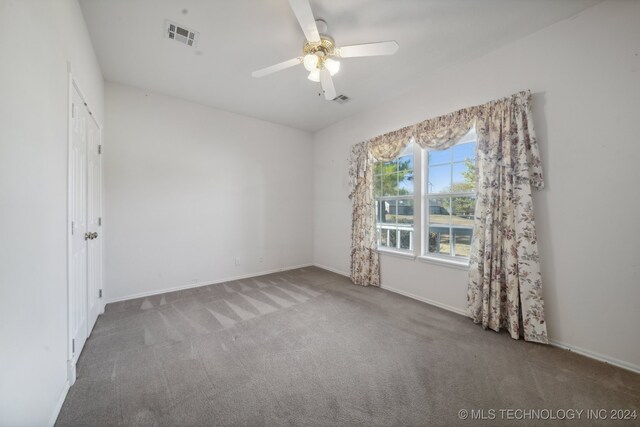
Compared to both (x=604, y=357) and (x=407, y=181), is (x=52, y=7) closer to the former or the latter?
(x=407, y=181)

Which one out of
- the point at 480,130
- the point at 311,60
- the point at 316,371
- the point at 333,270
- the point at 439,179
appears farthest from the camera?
the point at 333,270

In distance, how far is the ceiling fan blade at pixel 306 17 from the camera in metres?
1.47

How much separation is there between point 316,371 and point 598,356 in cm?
226

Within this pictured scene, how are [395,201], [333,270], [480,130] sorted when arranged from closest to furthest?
[480,130] < [395,201] < [333,270]

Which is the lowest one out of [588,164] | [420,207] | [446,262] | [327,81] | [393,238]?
[446,262]

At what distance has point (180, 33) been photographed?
2158 mm

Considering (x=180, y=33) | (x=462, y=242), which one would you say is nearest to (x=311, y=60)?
(x=180, y=33)

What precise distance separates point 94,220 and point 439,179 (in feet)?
12.9

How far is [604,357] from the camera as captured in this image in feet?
6.21

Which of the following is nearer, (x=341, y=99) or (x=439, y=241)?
(x=439, y=241)

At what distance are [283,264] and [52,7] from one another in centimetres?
Answer: 394

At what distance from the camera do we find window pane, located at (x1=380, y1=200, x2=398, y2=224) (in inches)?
141

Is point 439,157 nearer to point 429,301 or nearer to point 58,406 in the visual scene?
point 429,301

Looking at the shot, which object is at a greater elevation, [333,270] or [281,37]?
[281,37]
